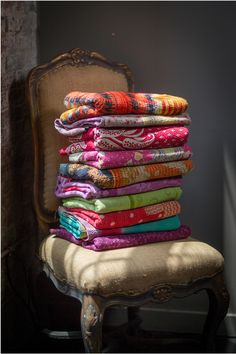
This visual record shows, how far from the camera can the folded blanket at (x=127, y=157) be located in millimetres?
2045

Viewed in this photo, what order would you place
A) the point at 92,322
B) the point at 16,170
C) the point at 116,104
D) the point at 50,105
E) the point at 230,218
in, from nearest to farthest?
the point at 92,322, the point at 116,104, the point at 50,105, the point at 16,170, the point at 230,218

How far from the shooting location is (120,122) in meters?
2.06

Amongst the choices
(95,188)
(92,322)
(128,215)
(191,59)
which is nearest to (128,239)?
(128,215)

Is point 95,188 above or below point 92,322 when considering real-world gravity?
above

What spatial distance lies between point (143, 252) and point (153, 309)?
83 cm

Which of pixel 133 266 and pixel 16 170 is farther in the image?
pixel 16 170

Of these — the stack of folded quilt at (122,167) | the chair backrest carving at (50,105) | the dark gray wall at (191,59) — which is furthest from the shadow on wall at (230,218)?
the chair backrest carving at (50,105)

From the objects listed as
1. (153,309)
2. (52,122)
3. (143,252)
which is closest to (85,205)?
(143,252)

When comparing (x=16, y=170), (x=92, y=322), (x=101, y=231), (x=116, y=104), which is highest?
(x=116, y=104)

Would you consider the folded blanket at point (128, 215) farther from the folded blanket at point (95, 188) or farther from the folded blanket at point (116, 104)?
the folded blanket at point (116, 104)

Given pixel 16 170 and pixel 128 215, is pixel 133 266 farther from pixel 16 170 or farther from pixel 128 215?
pixel 16 170

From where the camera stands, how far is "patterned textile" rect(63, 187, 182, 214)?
6.76 ft

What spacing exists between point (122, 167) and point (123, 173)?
0.03 m

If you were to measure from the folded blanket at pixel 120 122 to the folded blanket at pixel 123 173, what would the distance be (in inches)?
5.3
